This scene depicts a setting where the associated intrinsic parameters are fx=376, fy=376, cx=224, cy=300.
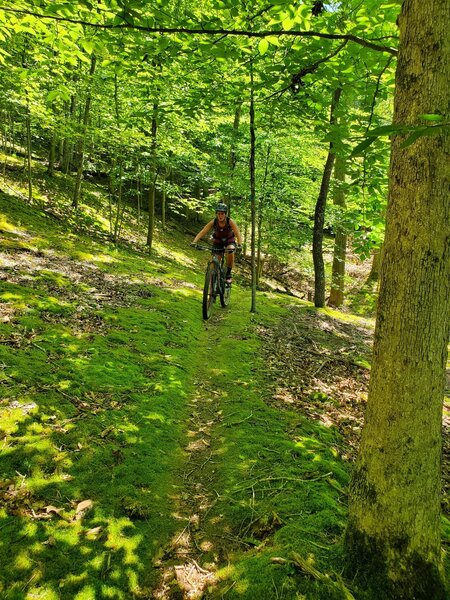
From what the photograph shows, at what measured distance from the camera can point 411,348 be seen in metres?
2.34

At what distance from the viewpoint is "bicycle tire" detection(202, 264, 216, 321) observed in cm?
914

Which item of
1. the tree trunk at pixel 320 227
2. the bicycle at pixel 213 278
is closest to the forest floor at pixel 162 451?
the bicycle at pixel 213 278

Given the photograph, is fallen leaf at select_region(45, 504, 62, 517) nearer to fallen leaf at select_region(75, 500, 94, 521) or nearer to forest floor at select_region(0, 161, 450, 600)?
forest floor at select_region(0, 161, 450, 600)

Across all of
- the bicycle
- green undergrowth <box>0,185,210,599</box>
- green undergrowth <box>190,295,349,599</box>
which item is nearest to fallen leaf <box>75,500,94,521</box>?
green undergrowth <box>0,185,210,599</box>

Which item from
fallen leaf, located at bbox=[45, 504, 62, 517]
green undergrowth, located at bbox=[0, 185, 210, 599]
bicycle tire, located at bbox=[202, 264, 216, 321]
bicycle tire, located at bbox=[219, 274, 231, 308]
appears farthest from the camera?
bicycle tire, located at bbox=[219, 274, 231, 308]

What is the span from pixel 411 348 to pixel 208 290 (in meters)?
7.04

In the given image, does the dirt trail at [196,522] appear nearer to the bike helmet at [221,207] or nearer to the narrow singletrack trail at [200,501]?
the narrow singletrack trail at [200,501]

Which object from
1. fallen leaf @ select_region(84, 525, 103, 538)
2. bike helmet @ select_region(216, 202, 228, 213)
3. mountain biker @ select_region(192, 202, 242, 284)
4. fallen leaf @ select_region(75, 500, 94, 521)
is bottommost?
fallen leaf @ select_region(84, 525, 103, 538)

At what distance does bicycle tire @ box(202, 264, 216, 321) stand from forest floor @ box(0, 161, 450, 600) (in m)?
0.64

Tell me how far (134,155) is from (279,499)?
13146mm

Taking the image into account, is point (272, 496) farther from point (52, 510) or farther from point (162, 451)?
point (52, 510)

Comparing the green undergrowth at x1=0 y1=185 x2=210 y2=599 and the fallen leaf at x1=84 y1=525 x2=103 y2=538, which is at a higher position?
the green undergrowth at x1=0 y1=185 x2=210 y2=599

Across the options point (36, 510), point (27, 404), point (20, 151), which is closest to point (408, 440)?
point (36, 510)

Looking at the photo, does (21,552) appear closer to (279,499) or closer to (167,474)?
(167,474)
